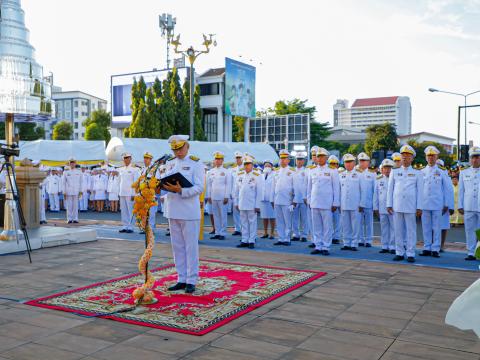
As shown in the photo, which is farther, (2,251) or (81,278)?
(2,251)

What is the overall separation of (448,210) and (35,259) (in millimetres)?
7727

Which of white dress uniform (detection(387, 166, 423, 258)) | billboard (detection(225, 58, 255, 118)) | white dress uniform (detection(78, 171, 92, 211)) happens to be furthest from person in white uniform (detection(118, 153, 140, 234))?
billboard (detection(225, 58, 255, 118))

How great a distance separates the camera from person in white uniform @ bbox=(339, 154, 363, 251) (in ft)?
33.9

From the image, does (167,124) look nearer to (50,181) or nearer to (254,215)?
(50,181)

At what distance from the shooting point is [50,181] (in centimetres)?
1912

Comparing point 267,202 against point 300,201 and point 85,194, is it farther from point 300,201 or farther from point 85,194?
point 85,194

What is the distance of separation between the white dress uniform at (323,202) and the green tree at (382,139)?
49212 mm

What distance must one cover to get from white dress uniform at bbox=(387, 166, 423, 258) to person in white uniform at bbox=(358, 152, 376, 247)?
5.00ft

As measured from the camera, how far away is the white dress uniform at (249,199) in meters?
10.7

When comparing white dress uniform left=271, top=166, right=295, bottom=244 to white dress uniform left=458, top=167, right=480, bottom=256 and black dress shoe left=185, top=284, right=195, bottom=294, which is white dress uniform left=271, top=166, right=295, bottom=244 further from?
black dress shoe left=185, top=284, right=195, bottom=294

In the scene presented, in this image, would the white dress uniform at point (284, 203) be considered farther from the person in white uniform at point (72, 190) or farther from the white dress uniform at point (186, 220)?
the person in white uniform at point (72, 190)

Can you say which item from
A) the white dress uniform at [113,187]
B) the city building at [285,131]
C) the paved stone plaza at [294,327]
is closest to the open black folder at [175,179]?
the paved stone plaza at [294,327]

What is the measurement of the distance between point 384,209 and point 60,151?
16.2 meters

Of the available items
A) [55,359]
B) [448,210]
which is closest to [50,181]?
[448,210]
